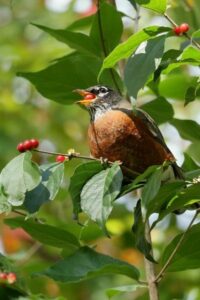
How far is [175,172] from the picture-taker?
3.20 meters

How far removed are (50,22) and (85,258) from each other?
314cm

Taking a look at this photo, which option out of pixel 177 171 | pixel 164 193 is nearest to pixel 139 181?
pixel 164 193

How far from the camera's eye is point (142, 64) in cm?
251

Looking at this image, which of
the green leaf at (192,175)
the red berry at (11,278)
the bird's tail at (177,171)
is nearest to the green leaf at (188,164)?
the bird's tail at (177,171)

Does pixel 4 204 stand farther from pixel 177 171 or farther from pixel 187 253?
pixel 177 171

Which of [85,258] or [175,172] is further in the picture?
[175,172]

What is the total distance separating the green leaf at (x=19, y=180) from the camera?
245cm

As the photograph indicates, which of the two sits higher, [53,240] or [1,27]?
[53,240]

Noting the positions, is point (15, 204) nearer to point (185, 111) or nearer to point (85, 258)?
point (85, 258)

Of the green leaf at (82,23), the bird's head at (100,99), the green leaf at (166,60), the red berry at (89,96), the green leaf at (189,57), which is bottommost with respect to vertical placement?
the bird's head at (100,99)

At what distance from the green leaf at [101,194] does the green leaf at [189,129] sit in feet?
2.52

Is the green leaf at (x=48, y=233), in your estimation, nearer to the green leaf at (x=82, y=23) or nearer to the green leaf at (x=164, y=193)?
the green leaf at (x=164, y=193)

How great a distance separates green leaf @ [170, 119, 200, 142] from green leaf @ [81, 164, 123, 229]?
2.52 feet

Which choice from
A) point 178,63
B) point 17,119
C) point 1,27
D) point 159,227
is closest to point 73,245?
point 178,63
